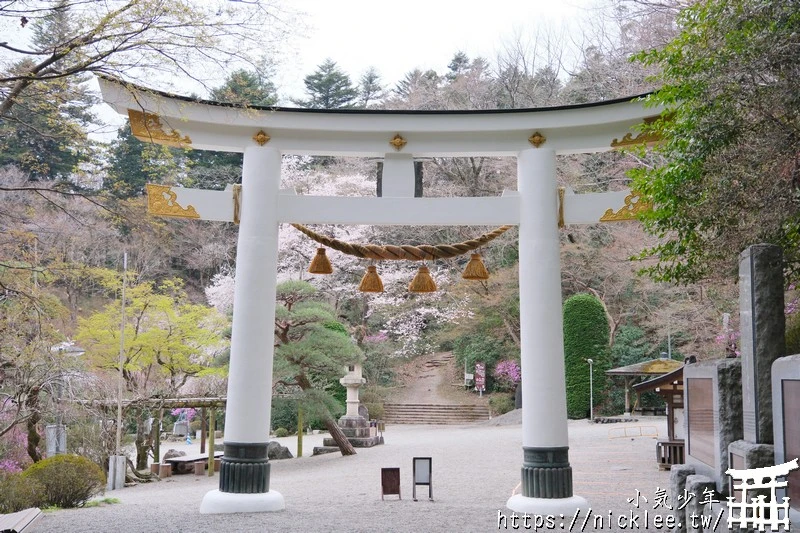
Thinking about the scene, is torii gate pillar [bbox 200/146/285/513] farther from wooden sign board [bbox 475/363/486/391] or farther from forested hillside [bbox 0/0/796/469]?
wooden sign board [bbox 475/363/486/391]

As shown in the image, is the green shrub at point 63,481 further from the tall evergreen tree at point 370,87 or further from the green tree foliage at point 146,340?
the tall evergreen tree at point 370,87

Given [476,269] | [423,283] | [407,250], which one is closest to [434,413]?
[476,269]

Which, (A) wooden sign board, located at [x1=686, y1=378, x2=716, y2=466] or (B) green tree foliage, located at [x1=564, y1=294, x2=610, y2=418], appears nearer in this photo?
(A) wooden sign board, located at [x1=686, y1=378, x2=716, y2=466]

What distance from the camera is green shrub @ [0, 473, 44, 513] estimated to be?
28.8 feet

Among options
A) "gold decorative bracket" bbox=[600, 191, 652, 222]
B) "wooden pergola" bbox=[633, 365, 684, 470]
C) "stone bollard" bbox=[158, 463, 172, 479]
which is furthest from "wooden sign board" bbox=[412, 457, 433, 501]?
"stone bollard" bbox=[158, 463, 172, 479]

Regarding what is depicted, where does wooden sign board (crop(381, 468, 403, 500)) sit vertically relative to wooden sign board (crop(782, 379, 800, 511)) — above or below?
below

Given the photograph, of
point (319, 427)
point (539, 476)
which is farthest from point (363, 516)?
point (319, 427)

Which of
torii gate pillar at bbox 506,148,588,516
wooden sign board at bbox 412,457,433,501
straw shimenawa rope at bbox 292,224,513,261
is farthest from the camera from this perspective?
wooden sign board at bbox 412,457,433,501

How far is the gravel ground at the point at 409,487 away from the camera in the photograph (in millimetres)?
7125

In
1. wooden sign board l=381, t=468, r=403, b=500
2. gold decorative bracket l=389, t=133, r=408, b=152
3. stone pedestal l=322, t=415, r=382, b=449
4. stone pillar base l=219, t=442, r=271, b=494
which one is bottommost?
stone pedestal l=322, t=415, r=382, b=449

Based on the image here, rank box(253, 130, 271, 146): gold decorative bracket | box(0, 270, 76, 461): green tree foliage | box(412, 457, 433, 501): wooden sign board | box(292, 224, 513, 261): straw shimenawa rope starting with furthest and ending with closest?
box(0, 270, 76, 461): green tree foliage → box(412, 457, 433, 501): wooden sign board → box(292, 224, 513, 261): straw shimenawa rope → box(253, 130, 271, 146): gold decorative bracket

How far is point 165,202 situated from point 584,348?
18.5 meters

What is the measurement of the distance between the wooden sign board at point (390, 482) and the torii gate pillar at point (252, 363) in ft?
6.20

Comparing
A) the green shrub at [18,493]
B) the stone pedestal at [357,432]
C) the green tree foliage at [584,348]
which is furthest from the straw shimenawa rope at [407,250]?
the green tree foliage at [584,348]
